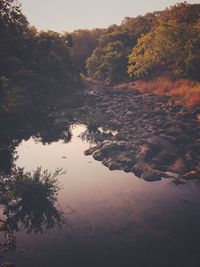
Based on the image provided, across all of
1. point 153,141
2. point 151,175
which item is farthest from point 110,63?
point 151,175

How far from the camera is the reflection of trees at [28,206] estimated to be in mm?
11078

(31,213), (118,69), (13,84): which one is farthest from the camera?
(118,69)

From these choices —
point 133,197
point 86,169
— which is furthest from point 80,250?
point 86,169

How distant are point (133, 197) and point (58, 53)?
81.4 ft

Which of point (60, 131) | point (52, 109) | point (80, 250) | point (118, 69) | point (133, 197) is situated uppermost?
point (118, 69)

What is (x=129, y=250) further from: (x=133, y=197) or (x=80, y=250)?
(x=133, y=197)

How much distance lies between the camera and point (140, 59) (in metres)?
34.1

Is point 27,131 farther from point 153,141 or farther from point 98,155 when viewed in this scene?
point 153,141

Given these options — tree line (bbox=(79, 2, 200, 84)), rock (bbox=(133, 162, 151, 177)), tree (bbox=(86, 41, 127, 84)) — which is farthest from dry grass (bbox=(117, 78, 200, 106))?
rock (bbox=(133, 162, 151, 177))

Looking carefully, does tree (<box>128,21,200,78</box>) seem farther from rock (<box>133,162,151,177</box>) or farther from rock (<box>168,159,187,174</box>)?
rock (<box>133,162,151,177</box>)

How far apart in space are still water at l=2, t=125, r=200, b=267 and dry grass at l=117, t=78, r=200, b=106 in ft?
40.1

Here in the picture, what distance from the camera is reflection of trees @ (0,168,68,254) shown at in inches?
436

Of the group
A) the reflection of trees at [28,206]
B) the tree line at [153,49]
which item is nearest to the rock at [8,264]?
the reflection of trees at [28,206]

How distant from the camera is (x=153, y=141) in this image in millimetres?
17547
